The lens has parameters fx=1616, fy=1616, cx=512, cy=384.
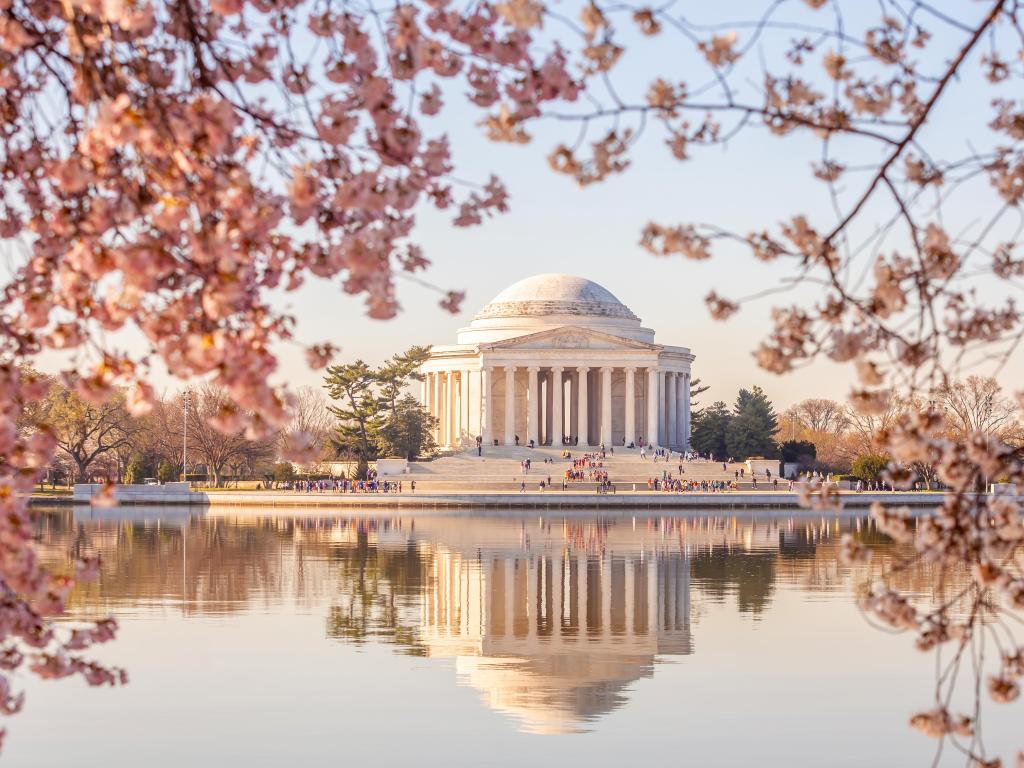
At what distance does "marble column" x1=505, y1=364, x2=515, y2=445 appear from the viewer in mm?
117188

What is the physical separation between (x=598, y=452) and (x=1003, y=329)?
101298 millimetres

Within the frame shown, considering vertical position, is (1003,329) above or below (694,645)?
above

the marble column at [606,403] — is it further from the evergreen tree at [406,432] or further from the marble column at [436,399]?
the marble column at [436,399]

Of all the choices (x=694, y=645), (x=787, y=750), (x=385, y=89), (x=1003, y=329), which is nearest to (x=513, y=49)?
(x=385, y=89)

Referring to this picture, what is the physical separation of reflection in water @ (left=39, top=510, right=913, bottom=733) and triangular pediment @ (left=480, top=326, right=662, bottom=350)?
58.0 metres

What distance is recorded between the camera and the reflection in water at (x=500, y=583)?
76.0 feet

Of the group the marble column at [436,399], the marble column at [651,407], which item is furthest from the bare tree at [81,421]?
the marble column at [651,407]

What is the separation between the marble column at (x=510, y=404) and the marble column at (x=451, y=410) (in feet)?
27.3

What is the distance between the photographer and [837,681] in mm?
21719

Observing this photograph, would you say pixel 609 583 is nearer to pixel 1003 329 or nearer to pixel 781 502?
pixel 1003 329

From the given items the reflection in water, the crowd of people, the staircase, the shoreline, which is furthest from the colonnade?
the reflection in water

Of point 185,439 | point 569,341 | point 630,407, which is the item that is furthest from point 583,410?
point 185,439

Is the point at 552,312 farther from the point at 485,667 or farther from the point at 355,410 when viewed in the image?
the point at 485,667

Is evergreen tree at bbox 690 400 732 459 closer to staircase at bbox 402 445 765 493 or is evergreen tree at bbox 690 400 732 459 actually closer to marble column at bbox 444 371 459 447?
staircase at bbox 402 445 765 493
